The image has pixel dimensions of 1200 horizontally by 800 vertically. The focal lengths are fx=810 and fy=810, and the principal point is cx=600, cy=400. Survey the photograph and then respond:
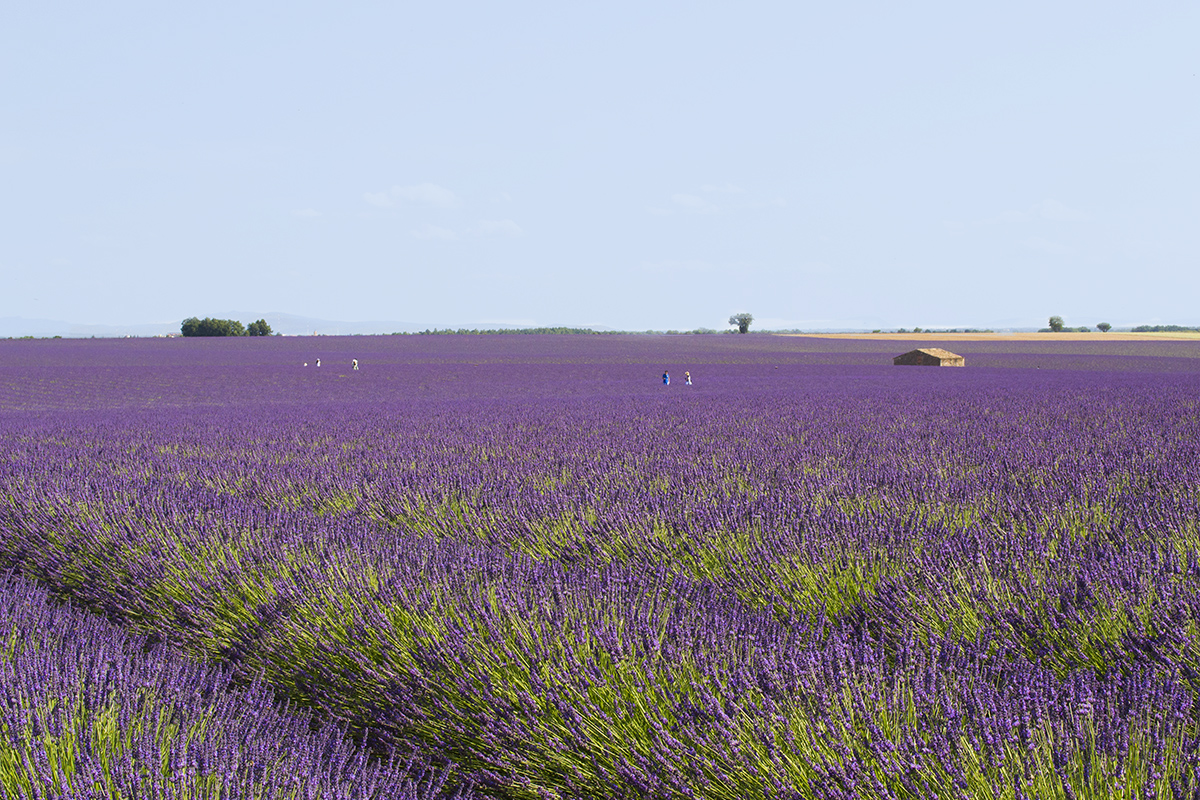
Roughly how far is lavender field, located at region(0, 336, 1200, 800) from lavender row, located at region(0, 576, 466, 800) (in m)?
0.01

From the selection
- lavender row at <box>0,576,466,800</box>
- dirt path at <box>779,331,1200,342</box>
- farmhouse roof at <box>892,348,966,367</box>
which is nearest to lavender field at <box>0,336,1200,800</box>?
lavender row at <box>0,576,466,800</box>

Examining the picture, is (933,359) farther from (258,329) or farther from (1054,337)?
(258,329)

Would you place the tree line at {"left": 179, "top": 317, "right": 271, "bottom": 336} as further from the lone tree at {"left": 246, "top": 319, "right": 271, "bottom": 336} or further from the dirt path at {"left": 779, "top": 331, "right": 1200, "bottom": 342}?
the dirt path at {"left": 779, "top": 331, "right": 1200, "bottom": 342}

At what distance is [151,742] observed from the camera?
1643 millimetres

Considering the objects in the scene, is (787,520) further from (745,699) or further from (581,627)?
(745,699)

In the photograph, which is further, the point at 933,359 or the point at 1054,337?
the point at 1054,337

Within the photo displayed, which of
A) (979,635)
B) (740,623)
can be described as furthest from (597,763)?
(979,635)

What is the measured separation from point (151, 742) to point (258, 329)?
7604cm

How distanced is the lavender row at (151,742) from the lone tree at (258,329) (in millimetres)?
75025

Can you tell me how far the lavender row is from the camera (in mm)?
1476

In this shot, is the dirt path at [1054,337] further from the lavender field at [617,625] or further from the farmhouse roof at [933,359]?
the lavender field at [617,625]

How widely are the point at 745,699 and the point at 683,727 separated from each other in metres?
0.14

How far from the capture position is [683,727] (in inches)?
61.1

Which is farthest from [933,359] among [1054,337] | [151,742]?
[1054,337]
